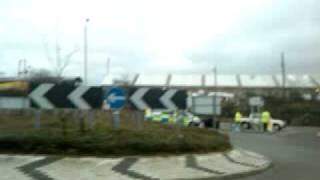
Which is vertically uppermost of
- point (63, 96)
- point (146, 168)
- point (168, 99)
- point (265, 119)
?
point (63, 96)

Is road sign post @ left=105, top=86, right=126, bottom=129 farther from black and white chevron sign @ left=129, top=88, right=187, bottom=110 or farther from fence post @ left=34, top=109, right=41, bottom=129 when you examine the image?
fence post @ left=34, top=109, right=41, bottom=129

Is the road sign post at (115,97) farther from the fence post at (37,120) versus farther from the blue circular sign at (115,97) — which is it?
the fence post at (37,120)

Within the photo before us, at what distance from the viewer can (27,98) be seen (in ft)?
→ 61.7

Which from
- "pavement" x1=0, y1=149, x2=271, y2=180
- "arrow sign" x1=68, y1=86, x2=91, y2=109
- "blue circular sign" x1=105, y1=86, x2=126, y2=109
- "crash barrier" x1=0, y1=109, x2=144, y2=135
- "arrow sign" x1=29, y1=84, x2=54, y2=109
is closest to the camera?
"pavement" x1=0, y1=149, x2=271, y2=180

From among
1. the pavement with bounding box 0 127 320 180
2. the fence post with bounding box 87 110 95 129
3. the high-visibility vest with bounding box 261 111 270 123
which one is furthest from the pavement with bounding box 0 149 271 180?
the high-visibility vest with bounding box 261 111 270 123

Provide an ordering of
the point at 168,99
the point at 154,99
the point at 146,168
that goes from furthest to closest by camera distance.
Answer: the point at 154,99 → the point at 168,99 → the point at 146,168

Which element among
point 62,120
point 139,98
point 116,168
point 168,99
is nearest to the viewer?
point 116,168

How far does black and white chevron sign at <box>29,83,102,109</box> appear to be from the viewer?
18.5m

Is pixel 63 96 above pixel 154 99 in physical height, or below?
above

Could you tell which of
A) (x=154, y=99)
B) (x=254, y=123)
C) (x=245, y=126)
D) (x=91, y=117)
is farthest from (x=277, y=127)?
(x=154, y=99)

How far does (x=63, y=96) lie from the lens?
18844mm

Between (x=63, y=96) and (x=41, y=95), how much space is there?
0.70 m

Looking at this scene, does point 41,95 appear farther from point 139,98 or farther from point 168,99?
point 168,99

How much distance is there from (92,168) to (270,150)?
14.8m
